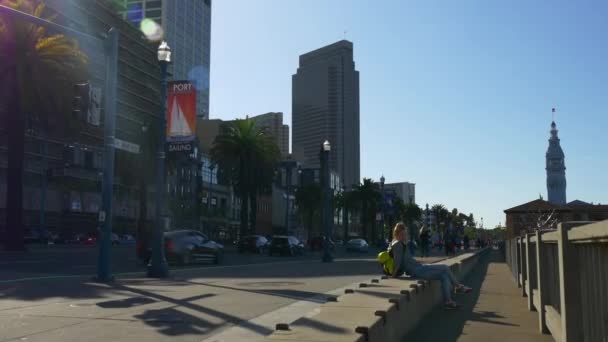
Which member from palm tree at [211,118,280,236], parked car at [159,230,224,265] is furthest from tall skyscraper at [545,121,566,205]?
parked car at [159,230,224,265]

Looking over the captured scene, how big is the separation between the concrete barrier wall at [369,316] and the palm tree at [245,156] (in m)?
42.8

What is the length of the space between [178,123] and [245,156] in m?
33.8

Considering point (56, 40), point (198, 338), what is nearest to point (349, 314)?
point (198, 338)

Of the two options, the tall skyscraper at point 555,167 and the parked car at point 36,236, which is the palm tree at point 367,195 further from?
the tall skyscraper at point 555,167

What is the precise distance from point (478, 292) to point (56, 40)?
28.6 m

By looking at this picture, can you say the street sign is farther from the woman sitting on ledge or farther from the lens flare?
the lens flare

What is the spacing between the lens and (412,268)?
10.3 metres

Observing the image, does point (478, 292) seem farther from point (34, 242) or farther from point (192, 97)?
point (34, 242)

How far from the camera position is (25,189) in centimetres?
6944

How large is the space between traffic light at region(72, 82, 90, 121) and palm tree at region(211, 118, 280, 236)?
37.0 m

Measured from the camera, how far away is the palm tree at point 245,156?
52.1 meters

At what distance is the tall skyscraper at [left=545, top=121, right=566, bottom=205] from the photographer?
175 meters

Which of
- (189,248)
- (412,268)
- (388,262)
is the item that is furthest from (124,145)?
Result: (412,268)

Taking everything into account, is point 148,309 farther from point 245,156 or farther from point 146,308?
point 245,156
